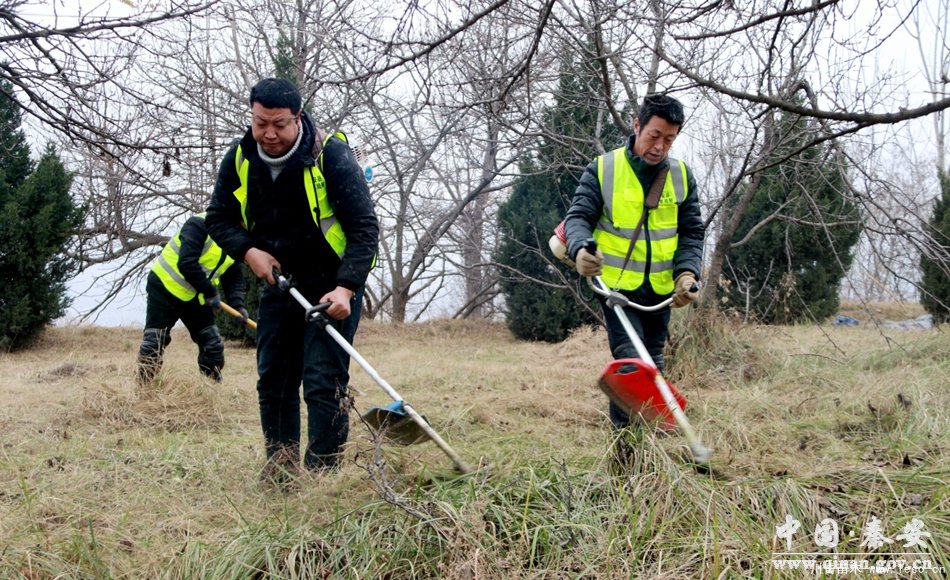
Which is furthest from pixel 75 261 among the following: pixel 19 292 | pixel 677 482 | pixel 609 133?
pixel 677 482

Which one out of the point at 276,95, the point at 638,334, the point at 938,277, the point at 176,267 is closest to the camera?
the point at 276,95

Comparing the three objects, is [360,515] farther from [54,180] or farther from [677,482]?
[54,180]

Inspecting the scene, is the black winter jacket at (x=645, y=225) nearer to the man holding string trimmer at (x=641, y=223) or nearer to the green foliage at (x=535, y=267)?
the man holding string trimmer at (x=641, y=223)

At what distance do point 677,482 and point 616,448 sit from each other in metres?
0.37

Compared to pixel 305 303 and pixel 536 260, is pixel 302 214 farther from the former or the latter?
pixel 536 260

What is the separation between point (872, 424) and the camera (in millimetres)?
4090

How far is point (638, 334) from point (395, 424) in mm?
1251

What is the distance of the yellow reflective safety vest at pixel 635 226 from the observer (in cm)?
362

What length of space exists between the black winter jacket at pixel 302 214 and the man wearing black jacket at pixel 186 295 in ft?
7.83

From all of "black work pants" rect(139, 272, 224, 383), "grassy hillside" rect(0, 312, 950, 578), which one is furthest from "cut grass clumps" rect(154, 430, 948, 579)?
"black work pants" rect(139, 272, 224, 383)

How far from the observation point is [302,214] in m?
3.39

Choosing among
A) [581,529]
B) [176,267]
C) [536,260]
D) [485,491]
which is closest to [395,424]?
[485,491]

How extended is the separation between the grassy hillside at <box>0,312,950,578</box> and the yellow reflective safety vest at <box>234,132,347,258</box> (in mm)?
865

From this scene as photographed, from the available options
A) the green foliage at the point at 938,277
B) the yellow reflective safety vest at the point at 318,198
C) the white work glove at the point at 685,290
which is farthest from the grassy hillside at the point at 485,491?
the green foliage at the point at 938,277
